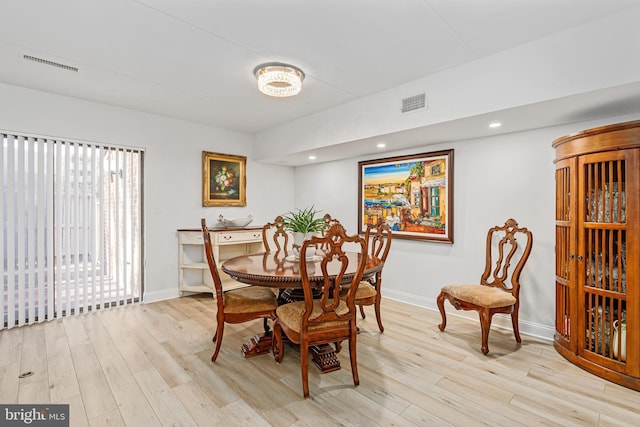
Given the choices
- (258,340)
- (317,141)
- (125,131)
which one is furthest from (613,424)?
(125,131)

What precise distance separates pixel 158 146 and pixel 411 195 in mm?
3464

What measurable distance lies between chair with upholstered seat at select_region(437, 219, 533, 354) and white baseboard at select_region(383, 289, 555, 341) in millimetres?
174

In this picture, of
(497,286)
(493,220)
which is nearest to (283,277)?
(497,286)

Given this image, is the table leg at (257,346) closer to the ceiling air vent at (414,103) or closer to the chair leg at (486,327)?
the chair leg at (486,327)

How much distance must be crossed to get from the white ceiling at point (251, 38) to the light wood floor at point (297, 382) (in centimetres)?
251

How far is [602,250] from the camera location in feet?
Result: 7.64

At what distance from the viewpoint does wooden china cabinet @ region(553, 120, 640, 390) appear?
215cm

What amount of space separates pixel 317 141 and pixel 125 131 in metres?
2.46

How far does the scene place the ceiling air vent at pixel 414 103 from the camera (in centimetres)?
299

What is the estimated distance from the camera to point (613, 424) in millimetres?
1806

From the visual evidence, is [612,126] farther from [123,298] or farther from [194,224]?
[123,298]

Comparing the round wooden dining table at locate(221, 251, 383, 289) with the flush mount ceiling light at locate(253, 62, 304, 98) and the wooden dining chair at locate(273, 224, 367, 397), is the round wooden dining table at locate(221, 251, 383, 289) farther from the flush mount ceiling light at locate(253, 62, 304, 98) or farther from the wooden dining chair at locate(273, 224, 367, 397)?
the flush mount ceiling light at locate(253, 62, 304, 98)

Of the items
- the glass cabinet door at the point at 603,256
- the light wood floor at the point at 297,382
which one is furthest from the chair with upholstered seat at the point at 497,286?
the glass cabinet door at the point at 603,256

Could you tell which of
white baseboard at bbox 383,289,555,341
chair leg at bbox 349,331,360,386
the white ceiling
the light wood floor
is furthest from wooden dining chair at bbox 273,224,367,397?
white baseboard at bbox 383,289,555,341
